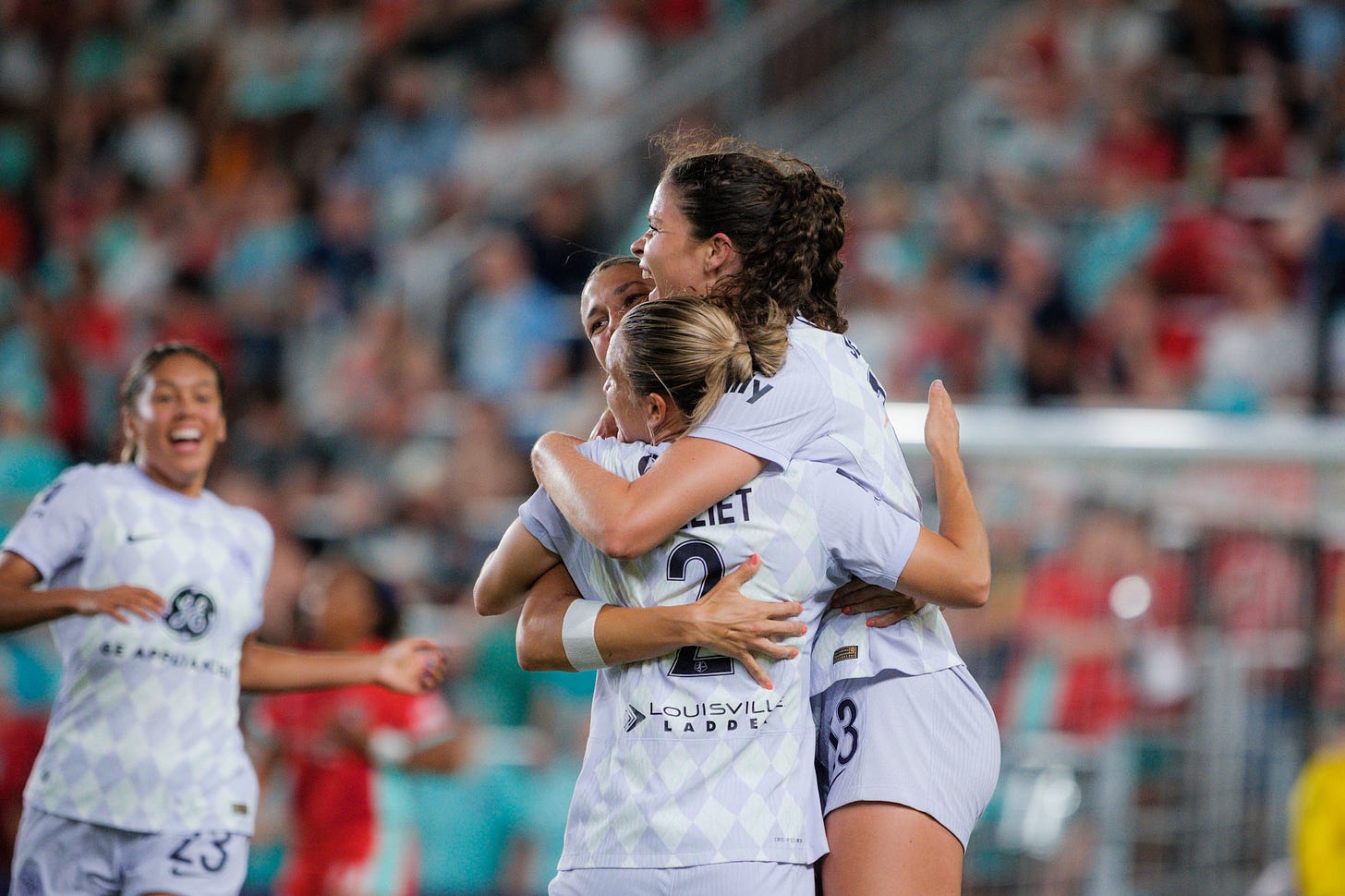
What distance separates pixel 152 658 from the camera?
13.1 ft

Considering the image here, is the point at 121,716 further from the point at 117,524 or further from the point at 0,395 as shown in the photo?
the point at 0,395

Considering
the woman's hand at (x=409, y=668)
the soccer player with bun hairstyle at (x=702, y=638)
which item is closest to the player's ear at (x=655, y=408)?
the soccer player with bun hairstyle at (x=702, y=638)

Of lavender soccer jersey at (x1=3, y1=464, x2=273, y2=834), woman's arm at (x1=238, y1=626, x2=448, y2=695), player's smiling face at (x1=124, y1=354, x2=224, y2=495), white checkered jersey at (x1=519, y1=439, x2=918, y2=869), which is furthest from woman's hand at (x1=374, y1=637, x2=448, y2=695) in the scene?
white checkered jersey at (x1=519, y1=439, x2=918, y2=869)

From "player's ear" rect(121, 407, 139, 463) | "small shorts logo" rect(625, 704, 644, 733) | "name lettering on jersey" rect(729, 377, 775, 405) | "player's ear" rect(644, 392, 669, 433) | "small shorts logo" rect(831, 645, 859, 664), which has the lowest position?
"small shorts logo" rect(625, 704, 644, 733)

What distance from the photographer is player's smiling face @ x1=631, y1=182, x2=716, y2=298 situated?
303 cm

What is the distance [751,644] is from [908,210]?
6.60 meters

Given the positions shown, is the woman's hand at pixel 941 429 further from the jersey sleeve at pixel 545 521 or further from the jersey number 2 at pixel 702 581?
the jersey sleeve at pixel 545 521

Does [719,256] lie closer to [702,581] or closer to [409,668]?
[702,581]

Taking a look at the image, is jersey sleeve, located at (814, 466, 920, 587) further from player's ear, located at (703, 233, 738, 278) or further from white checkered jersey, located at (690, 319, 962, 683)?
player's ear, located at (703, 233, 738, 278)

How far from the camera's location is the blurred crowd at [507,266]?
6254 mm

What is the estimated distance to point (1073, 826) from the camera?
5570mm

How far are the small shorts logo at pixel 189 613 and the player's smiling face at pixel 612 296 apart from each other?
1349 millimetres

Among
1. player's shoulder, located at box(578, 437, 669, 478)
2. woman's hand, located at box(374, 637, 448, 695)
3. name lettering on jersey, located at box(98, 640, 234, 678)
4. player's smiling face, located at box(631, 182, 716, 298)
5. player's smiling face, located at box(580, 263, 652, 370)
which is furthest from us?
woman's hand, located at box(374, 637, 448, 695)

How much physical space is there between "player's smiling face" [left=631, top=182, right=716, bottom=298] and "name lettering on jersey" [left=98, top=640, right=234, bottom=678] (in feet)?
5.60
